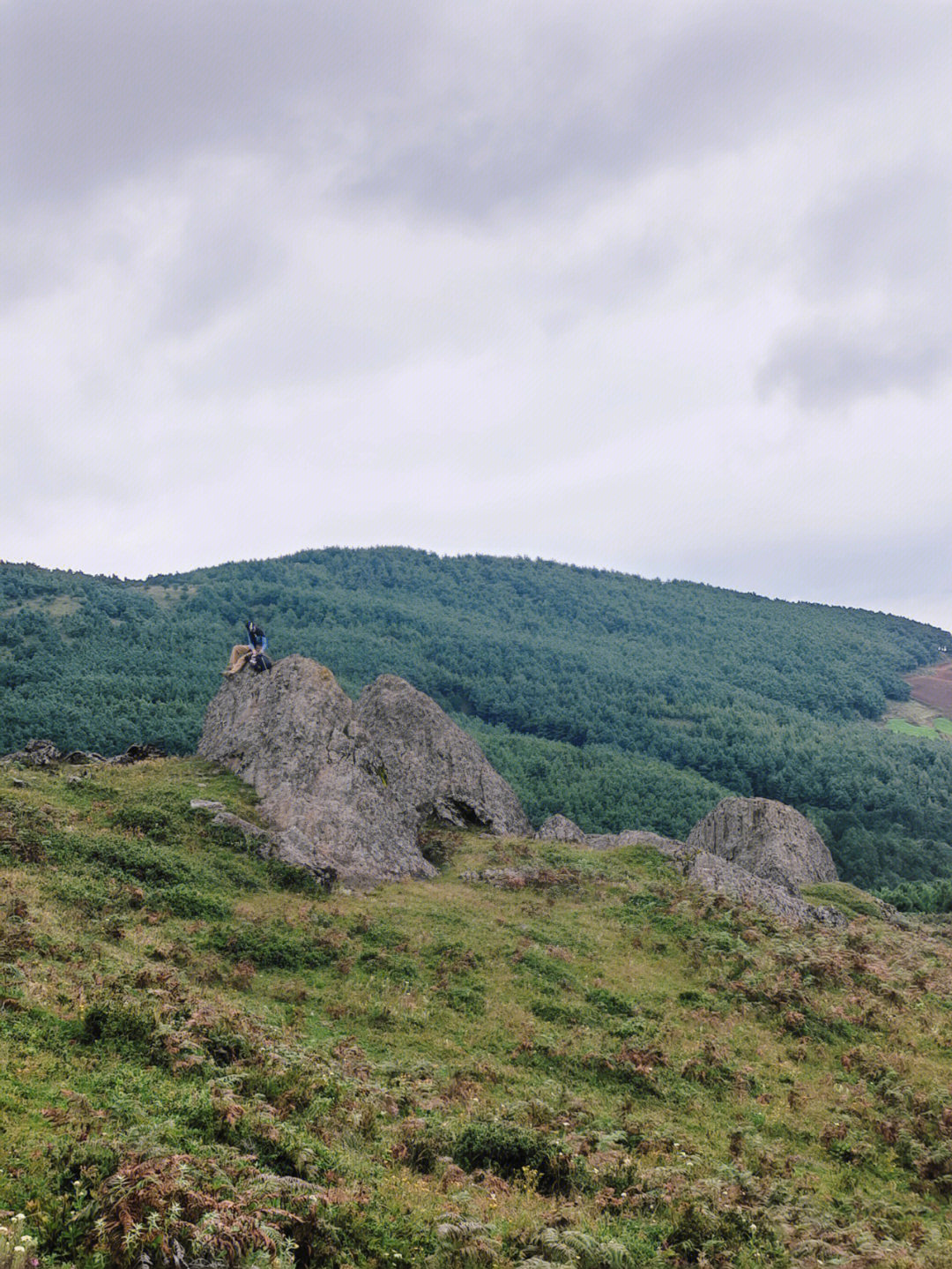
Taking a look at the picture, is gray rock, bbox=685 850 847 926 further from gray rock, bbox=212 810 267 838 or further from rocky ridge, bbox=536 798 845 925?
gray rock, bbox=212 810 267 838

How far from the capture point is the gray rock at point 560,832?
163ft

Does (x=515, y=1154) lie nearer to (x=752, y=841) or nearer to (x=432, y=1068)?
(x=432, y=1068)

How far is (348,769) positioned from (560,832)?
63.3 feet

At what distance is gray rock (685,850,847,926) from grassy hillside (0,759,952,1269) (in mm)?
3769

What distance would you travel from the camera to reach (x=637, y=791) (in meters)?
100

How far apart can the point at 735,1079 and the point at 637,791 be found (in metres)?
84.4

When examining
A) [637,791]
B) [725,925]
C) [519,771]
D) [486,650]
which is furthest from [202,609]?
[725,925]

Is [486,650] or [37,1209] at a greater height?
[486,650]

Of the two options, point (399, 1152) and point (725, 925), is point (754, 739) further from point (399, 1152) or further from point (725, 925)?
point (399, 1152)

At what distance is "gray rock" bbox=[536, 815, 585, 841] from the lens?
49750 millimetres

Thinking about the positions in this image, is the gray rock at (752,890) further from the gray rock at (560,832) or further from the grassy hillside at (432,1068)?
the gray rock at (560,832)

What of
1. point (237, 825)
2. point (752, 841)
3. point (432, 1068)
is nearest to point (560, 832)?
point (752, 841)

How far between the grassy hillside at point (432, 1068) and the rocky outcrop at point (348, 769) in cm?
348

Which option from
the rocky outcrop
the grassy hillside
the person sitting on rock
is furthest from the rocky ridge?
the person sitting on rock
